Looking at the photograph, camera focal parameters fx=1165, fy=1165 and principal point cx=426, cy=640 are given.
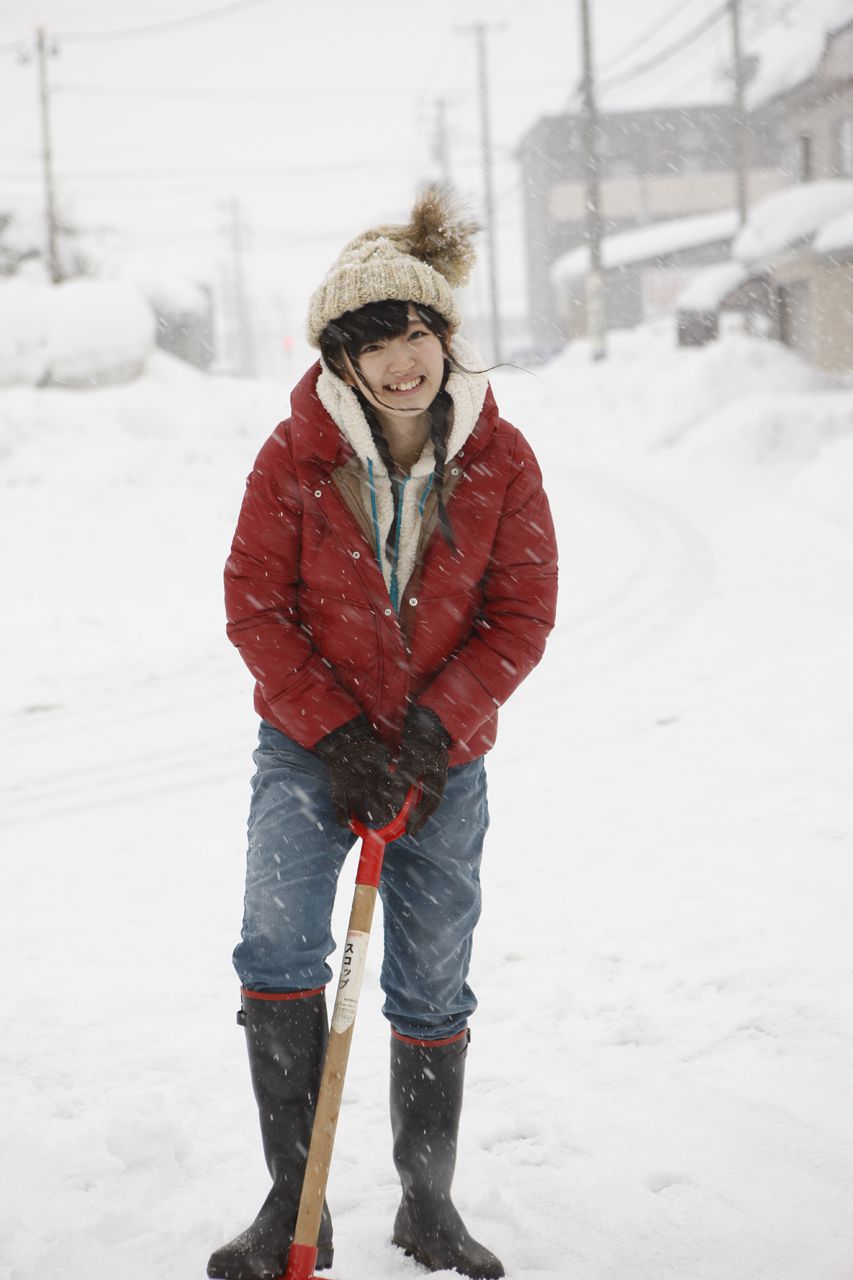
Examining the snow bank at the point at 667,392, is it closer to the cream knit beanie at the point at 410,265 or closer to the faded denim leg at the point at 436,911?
the cream knit beanie at the point at 410,265

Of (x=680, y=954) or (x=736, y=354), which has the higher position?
(x=736, y=354)

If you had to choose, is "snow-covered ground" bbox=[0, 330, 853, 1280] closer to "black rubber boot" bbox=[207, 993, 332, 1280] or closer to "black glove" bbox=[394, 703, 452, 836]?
"black rubber boot" bbox=[207, 993, 332, 1280]

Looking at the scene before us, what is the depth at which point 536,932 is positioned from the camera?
3621 mm

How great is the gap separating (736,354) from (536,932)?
17895 mm

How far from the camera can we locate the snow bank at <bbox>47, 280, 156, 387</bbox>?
1944 centimetres

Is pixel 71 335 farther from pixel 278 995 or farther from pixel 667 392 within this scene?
pixel 278 995

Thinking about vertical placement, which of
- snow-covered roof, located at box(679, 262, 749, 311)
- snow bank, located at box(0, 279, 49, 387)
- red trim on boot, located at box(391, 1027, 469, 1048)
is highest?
snow-covered roof, located at box(679, 262, 749, 311)

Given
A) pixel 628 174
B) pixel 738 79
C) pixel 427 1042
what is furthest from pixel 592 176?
pixel 628 174

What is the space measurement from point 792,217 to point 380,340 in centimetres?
2269

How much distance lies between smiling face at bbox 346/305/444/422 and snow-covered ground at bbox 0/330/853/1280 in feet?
→ 5.42

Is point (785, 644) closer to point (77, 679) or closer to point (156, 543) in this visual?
point (77, 679)

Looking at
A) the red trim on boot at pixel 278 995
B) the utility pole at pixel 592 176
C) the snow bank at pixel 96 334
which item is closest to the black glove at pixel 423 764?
the red trim on boot at pixel 278 995

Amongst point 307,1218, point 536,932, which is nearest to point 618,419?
point 536,932

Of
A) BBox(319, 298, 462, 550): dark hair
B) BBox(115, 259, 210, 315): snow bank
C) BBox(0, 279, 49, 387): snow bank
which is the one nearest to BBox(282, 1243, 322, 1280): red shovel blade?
BBox(319, 298, 462, 550): dark hair
